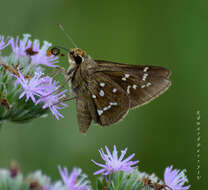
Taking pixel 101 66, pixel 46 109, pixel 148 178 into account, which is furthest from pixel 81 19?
pixel 148 178

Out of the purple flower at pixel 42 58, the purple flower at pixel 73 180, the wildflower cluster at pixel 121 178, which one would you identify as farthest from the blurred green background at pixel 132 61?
the purple flower at pixel 73 180

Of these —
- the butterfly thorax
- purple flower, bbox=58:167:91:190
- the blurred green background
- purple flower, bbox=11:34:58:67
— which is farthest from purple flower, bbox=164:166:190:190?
the blurred green background

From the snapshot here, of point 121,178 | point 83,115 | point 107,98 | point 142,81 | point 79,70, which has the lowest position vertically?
point 121,178

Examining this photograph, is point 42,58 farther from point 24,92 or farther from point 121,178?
point 121,178

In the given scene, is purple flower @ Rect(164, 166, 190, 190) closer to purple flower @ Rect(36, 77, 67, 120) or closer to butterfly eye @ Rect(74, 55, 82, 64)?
purple flower @ Rect(36, 77, 67, 120)

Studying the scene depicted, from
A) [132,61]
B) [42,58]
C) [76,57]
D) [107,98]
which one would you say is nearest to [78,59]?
[76,57]

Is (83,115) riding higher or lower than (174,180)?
higher

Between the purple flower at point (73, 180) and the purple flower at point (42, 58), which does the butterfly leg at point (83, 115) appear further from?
the purple flower at point (73, 180)
